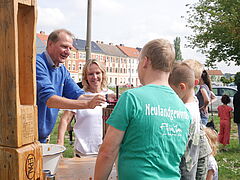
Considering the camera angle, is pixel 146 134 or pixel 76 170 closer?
pixel 146 134

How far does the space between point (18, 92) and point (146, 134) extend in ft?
2.07

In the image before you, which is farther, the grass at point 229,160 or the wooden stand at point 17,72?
the grass at point 229,160

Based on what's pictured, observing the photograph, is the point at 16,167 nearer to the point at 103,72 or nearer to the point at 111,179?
the point at 111,179

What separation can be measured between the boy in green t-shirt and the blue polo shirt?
3.12 ft

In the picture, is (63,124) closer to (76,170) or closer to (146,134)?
(76,170)

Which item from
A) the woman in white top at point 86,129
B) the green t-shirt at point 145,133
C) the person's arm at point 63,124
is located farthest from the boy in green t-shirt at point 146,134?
the person's arm at point 63,124

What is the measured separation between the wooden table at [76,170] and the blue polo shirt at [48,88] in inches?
13.6

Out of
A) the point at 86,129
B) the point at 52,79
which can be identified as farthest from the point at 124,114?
the point at 86,129

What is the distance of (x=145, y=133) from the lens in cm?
156

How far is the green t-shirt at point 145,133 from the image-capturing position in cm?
A: 156

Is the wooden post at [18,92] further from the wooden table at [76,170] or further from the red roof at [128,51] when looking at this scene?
the red roof at [128,51]

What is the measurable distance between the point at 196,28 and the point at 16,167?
20225 mm

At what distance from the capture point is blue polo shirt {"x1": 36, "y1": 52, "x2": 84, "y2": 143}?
241 cm

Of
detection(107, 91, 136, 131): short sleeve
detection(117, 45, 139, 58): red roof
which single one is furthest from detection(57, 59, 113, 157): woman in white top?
detection(117, 45, 139, 58): red roof
